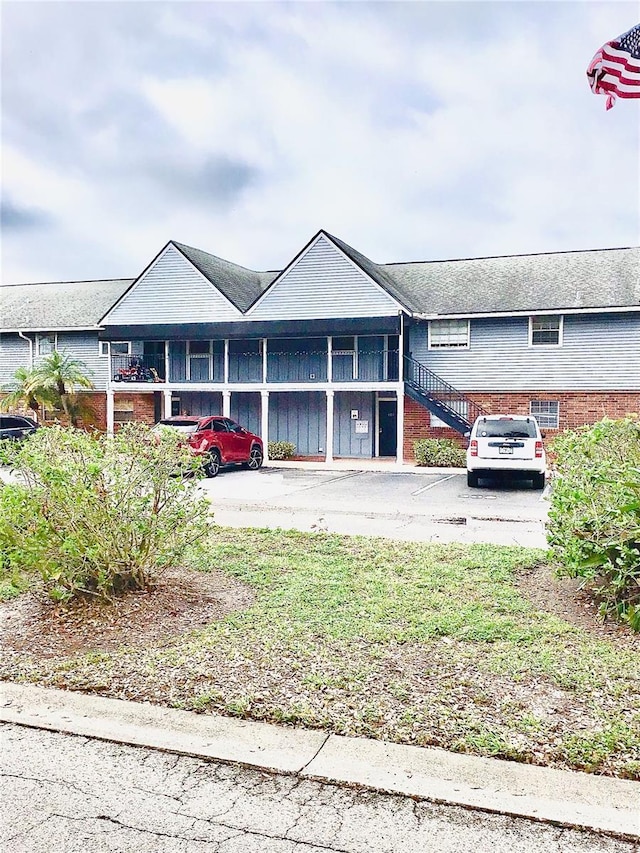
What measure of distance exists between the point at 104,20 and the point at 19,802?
847cm

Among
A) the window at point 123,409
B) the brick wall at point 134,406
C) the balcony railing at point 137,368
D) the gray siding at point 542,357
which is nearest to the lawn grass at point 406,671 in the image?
the gray siding at point 542,357

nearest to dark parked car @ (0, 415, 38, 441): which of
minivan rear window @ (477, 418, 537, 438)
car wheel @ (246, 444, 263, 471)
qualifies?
car wheel @ (246, 444, 263, 471)

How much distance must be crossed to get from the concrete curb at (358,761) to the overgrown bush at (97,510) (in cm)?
135

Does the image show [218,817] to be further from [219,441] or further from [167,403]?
[167,403]

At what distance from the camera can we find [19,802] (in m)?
3.23

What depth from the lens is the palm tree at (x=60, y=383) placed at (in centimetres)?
2702

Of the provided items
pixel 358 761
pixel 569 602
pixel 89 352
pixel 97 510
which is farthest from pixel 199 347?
pixel 358 761

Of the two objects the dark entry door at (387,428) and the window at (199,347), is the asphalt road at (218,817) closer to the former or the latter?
the dark entry door at (387,428)

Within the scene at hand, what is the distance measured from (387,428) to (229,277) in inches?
367

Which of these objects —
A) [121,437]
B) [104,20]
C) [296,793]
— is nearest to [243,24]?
[104,20]

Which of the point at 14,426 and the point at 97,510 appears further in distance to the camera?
the point at 14,426

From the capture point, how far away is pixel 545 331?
24.0m

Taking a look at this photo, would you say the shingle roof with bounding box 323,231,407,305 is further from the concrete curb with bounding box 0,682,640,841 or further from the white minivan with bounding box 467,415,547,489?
the concrete curb with bounding box 0,682,640,841

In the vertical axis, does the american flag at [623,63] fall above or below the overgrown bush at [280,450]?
above
